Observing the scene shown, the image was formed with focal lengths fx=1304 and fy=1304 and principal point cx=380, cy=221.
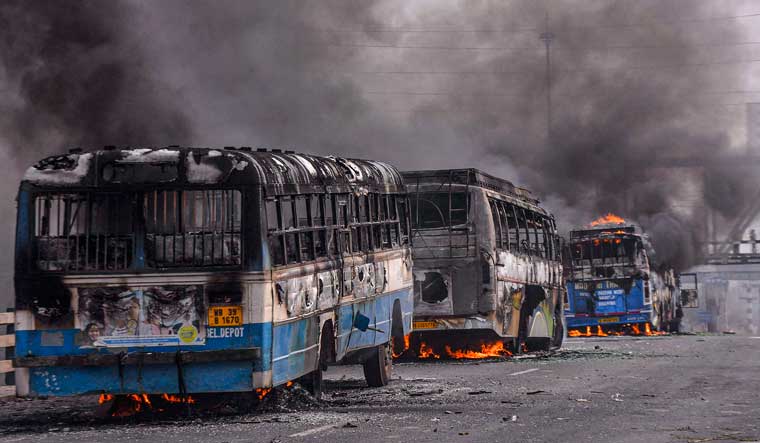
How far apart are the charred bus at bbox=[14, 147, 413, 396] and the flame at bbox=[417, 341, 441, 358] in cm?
1045

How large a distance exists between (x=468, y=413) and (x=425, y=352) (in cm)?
1108

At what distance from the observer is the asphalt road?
10.3m

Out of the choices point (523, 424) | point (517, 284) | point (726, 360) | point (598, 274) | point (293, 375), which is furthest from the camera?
point (598, 274)

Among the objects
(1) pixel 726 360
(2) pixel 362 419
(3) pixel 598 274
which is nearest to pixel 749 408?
(2) pixel 362 419

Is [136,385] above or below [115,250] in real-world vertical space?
below

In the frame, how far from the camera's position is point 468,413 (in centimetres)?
1193

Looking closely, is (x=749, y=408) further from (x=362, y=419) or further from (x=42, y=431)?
(x=42, y=431)

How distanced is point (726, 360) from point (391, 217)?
7471mm

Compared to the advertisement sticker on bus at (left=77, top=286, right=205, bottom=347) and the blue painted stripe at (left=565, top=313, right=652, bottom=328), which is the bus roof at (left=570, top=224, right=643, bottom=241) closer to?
the blue painted stripe at (left=565, top=313, right=652, bottom=328)

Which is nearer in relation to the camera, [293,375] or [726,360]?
[293,375]

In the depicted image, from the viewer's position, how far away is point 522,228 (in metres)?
24.5

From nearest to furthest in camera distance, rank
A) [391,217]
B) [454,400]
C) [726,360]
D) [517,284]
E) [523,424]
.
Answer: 1. [523,424]
2. [454,400]
3. [391,217]
4. [726,360]
5. [517,284]

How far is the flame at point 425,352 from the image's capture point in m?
22.8

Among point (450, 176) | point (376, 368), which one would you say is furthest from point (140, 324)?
point (450, 176)
